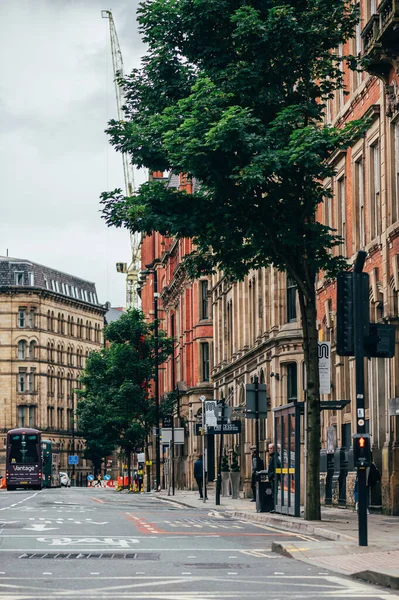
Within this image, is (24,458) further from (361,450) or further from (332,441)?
(361,450)

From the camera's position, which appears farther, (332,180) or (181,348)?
(181,348)

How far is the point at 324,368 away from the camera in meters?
28.2

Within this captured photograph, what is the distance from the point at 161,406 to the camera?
8856 centimetres

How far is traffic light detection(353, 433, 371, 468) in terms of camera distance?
1923 cm

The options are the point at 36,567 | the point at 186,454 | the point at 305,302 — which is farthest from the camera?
the point at 186,454

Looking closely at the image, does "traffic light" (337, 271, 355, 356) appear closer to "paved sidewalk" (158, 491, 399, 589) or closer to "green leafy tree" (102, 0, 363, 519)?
"paved sidewalk" (158, 491, 399, 589)

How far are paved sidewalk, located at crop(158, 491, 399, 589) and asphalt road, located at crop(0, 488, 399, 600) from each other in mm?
297

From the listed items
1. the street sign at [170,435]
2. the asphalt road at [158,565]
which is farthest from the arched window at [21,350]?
the asphalt road at [158,565]

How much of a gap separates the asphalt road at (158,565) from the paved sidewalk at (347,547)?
30cm

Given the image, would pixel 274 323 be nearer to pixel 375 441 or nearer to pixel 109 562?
pixel 375 441

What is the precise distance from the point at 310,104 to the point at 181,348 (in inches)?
2557

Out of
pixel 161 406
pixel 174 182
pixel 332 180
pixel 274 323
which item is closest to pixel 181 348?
pixel 161 406

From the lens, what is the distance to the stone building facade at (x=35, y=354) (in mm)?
163500

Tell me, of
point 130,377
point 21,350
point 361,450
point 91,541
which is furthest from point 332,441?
point 21,350
